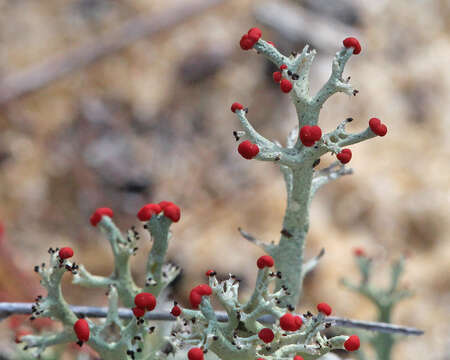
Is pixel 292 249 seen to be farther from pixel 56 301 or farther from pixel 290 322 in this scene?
pixel 56 301

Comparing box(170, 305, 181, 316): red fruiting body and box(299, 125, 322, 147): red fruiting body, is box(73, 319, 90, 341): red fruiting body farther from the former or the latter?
box(299, 125, 322, 147): red fruiting body

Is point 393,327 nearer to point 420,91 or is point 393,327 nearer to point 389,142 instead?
point 389,142

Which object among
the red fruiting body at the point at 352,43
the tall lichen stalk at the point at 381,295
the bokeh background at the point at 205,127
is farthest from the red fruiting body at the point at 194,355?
the bokeh background at the point at 205,127

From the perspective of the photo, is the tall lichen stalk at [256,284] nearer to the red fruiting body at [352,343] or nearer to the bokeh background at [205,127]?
the red fruiting body at [352,343]

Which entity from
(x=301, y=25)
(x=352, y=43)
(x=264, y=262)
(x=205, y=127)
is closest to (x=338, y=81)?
(x=352, y=43)

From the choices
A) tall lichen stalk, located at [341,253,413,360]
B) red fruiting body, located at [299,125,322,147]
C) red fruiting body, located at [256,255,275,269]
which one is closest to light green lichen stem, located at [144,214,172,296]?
red fruiting body, located at [256,255,275,269]

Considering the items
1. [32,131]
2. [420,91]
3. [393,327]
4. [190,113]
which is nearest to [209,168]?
[190,113]
